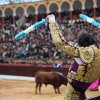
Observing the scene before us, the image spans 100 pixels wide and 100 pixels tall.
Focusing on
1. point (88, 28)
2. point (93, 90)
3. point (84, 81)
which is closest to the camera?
point (84, 81)

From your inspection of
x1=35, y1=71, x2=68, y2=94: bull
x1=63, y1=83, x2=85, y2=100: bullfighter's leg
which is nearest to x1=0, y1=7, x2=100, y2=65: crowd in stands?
x1=35, y1=71, x2=68, y2=94: bull

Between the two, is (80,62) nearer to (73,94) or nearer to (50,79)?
(73,94)

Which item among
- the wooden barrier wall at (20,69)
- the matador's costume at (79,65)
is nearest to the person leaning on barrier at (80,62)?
the matador's costume at (79,65)

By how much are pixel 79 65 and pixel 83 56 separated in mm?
86

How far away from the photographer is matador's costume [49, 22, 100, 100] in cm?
196

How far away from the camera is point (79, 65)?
2.01 metres

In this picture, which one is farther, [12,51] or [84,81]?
[12,51]

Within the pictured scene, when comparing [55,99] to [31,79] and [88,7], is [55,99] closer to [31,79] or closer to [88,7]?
[31,79]

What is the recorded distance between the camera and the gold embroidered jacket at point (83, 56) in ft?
6.40

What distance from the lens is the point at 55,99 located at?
7.00 m

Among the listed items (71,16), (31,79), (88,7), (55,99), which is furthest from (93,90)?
(88,7)

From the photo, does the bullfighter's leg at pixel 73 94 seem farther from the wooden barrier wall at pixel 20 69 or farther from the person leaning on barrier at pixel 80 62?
the wooden barrier wall at pixel 20 69

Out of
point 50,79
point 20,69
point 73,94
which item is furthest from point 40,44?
point 73,94

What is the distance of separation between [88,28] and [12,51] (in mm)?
4864
